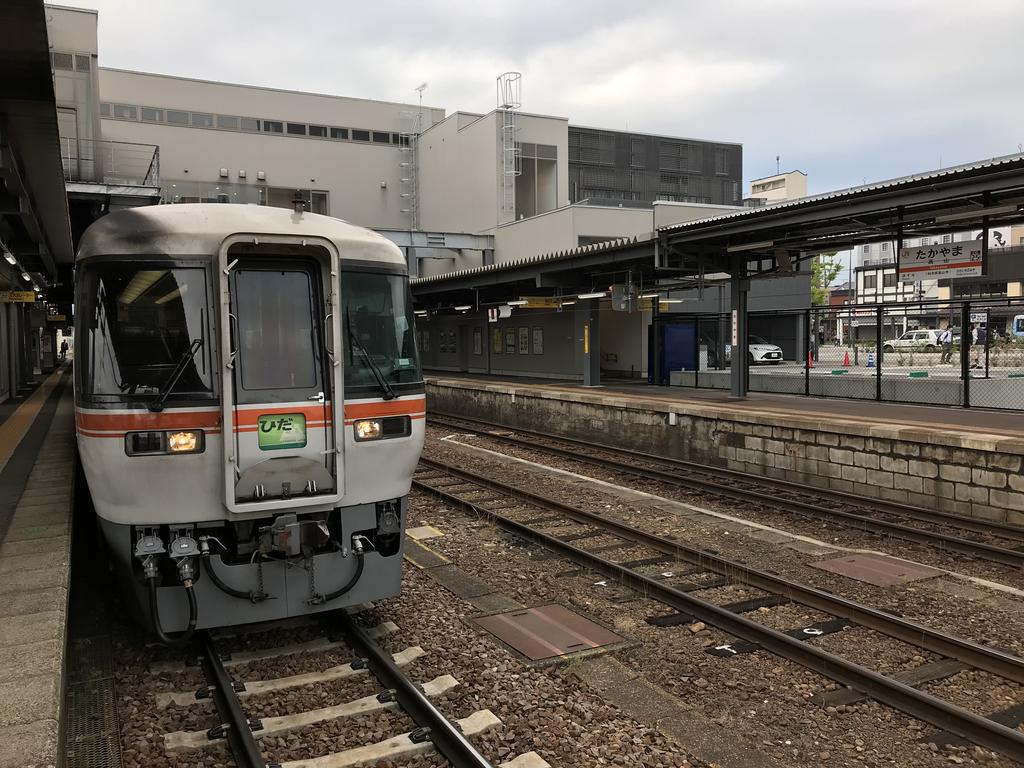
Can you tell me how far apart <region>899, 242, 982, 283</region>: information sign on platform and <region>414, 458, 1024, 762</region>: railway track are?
7223 millimetres

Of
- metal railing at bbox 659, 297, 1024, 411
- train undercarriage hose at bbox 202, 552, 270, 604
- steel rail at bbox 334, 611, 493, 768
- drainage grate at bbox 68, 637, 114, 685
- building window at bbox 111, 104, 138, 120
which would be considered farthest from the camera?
building window at bbox 111, 104, 138, 120

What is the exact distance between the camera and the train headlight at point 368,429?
5.27 meters

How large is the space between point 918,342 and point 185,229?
30917 mm

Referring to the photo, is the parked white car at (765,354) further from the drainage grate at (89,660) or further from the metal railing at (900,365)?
the drainage grate at (89,660)

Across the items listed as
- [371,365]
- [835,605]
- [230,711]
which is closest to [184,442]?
[371,365]

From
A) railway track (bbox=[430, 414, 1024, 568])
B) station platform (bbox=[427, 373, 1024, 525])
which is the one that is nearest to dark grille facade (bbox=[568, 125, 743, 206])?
station platform (bbox=[427, 373, 1024, 525])

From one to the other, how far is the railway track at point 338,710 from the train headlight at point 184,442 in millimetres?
1394

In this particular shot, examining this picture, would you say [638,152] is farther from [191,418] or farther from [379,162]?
[191,418]

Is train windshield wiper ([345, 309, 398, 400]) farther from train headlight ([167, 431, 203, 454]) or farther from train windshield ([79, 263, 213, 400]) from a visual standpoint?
train headlight ([167, 431, 203, 454])

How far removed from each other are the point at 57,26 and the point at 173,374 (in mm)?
23969

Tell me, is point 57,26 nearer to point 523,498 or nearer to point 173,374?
point 523,498

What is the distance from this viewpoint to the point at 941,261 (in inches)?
496

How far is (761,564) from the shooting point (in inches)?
307

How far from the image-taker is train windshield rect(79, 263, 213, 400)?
487 centimetres
